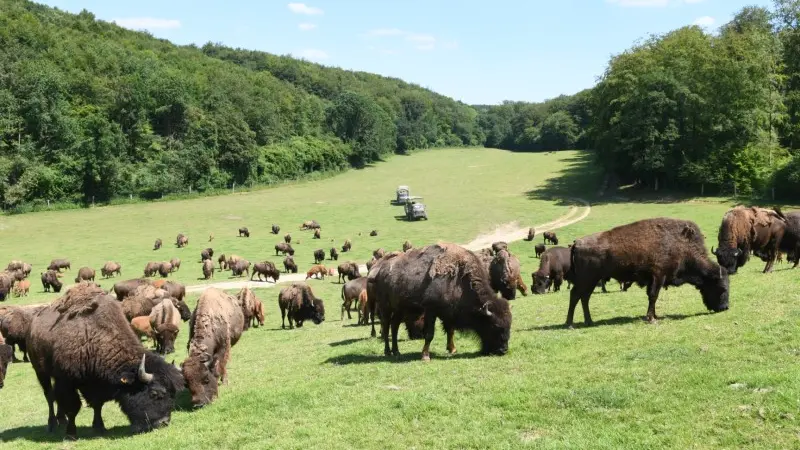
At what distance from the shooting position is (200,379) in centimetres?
1212

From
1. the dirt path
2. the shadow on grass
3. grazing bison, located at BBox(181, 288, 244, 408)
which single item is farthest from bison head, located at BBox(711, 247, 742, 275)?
the dirt path

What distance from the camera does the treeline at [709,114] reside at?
6444 centimetres

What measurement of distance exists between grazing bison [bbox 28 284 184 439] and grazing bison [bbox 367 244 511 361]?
523 cm

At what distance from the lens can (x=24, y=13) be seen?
110250 mm

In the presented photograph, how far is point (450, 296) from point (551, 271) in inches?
577

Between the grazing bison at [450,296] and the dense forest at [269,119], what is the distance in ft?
181

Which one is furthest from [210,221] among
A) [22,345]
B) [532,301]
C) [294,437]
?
[294,437]

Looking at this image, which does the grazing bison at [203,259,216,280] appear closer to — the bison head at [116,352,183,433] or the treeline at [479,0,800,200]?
the bison head at [116,352,183,433]

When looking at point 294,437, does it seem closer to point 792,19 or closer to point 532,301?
point 532,301

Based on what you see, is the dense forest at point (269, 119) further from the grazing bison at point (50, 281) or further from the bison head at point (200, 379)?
the bison head at point (200, 379)

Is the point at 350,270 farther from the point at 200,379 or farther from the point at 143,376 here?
the point at 143,376

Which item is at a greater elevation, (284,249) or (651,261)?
(651,261)

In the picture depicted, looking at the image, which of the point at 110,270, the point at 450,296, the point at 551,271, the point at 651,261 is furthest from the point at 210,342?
the point at 110,270

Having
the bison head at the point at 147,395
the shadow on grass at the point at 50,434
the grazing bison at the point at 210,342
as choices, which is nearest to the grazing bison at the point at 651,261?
the grazing bison at the point at 210,342
